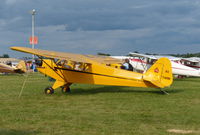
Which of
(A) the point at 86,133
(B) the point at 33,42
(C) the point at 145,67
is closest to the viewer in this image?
(A) the point at 86,133

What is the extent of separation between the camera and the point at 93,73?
36.0 ft

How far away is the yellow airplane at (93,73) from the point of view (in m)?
10.2

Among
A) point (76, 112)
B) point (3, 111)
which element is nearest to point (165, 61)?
point (76, 112)

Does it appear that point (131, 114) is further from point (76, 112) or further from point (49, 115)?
point (49, 115)

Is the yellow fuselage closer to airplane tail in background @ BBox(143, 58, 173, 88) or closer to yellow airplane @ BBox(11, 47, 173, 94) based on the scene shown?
yellow airplane @ BBox(11, 47, 173, 94)

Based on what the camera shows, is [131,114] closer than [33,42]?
Yes

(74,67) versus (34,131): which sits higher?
(74,67)

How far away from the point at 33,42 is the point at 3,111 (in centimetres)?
2329

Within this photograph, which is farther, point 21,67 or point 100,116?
point 21,67

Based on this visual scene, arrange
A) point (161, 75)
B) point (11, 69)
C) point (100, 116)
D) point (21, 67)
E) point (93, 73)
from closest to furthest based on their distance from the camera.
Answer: point (100, 116) < point (161, 75) < point (93, 73) < point (11, 69) < point (21, 67)

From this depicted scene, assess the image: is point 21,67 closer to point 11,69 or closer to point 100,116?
point 11,69

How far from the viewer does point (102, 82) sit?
10.9m

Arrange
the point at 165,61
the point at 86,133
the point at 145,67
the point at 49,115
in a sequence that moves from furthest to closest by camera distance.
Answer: the point at 145,67, the point at 165,61, the point at 49,115, the point at 86,133

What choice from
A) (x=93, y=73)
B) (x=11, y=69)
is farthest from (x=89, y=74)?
(x=11, y=69)
